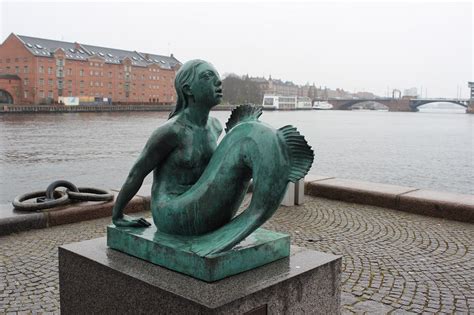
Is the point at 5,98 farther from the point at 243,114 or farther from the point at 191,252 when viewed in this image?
the point at 191,252

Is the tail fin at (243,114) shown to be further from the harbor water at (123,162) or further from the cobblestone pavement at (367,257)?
the harbor water at (123,162)

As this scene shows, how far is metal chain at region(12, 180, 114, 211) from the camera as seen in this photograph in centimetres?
703

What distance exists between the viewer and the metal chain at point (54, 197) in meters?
7.03

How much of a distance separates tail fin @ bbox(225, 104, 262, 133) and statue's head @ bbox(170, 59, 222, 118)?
0.16m

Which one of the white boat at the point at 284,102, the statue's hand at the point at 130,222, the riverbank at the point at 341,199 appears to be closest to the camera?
the statue's hand at the point at 130,222

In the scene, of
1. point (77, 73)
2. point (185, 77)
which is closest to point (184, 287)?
point (185, 77)

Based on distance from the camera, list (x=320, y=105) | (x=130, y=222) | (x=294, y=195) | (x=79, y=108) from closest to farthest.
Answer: (x=130, y=222)
(x=294, y=195)
(x=79, y=108)
(x=320, y=105)

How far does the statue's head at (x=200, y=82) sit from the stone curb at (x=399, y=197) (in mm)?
5719

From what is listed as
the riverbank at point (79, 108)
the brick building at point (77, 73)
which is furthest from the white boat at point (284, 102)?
the brick building at point (77, 73)

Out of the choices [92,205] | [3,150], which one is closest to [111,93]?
[3,150]

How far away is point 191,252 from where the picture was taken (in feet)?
9.49

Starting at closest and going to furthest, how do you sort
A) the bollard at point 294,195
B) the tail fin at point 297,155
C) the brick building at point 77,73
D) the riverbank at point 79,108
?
1. the tail fin at point 297,155
2. the bollard at point 294,195
3. the riverbank at point 79,108
4. the brick building at point 77,73

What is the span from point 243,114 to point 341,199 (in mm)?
6218

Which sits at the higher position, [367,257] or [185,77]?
[185,77]
